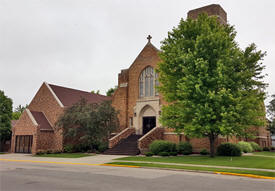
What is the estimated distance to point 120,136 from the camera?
30141 millimetres

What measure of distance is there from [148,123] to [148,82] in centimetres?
527

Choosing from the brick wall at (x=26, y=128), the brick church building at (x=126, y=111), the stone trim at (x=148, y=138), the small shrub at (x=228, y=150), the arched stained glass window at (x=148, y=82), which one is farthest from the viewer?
the arched stained glass window at (x=148, y=82)

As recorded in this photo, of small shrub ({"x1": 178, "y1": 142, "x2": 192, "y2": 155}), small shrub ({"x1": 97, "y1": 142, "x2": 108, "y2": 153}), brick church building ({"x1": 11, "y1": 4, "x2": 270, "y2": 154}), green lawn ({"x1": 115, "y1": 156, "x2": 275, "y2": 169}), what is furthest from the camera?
brick church building ({"x1": 11, "y1": 4, "x2": 270, "y2": 154})

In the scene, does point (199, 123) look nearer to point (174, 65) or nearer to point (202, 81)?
point (202, 81)

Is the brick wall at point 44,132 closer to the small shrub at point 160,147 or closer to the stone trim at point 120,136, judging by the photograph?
the stone trim at point 120,136

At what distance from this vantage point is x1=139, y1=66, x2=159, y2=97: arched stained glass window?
32.3m

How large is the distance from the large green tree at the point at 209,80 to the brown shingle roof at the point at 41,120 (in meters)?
16.0

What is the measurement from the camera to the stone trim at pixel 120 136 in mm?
28483

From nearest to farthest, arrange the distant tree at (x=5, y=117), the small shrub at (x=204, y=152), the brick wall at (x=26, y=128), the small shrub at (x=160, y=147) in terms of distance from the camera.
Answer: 1. the small shrub at (x=160, y=147)
2. the small shrub at (x=204, y=152)
3. the brick wall at (x=26, y=128)
4. the distant tree at (x=5, y=117)

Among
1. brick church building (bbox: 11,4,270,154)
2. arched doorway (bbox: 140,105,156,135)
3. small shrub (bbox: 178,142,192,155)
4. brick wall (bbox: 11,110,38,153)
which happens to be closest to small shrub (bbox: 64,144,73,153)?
brick church building (bbox: 11,4,270,154)

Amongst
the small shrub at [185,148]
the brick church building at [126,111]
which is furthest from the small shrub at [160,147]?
the brick church building at [126,111]

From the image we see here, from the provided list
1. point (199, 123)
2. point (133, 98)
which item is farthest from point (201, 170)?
point (133, 98)

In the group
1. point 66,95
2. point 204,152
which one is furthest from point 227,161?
Answer: point 66,95

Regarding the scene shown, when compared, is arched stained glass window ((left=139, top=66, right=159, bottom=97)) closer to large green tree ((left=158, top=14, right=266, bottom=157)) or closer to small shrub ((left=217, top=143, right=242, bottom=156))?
large green tree ((left=158, top=14, right=266, bottom=157))
